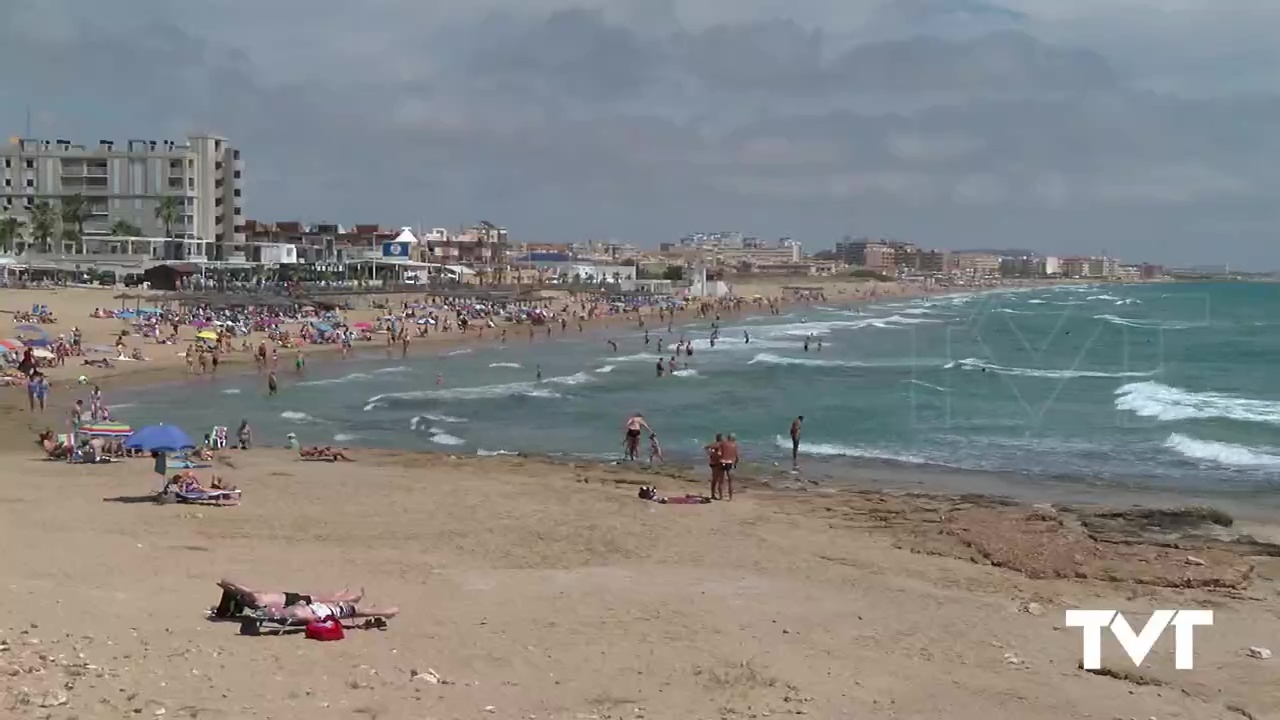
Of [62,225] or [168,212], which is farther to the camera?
[168,212]

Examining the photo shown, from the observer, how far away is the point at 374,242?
11575 centimetres

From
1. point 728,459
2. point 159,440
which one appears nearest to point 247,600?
point 728,459

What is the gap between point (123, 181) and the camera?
3361 inches

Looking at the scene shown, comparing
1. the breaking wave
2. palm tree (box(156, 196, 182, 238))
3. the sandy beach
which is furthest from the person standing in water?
palm tree (box(156, 196, 182, 238))

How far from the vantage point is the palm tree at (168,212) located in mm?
81688

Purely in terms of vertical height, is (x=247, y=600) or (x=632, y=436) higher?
(x=247, y=600)

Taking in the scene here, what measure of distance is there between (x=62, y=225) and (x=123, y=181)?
→ 6236 millimetres

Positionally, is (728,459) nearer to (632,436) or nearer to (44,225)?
(632,436)

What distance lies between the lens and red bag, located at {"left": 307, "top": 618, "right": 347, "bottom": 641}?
28.1 ft

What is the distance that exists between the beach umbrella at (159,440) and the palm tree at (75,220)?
68.0m

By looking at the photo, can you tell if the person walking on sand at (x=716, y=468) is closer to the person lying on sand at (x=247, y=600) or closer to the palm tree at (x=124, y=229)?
the person lying on sand at (x=247, y=600)

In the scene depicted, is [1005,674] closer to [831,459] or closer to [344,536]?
[344,536]

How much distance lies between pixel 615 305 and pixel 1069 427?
6157 cm

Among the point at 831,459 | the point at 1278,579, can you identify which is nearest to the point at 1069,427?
the point at 831,459
